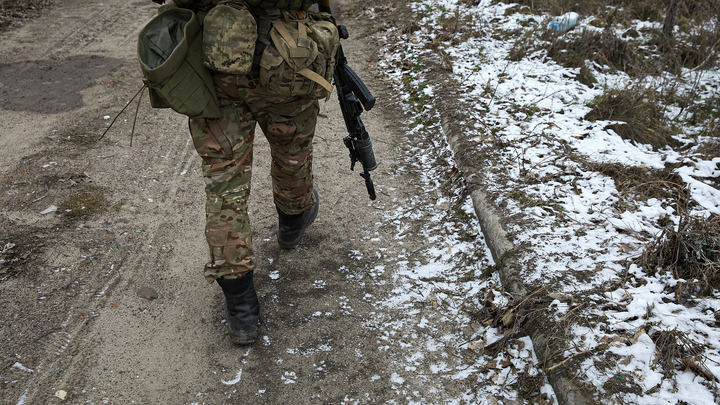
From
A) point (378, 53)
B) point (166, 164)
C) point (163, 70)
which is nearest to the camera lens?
point (163, 70)

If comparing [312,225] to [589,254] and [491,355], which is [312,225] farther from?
[589,254]

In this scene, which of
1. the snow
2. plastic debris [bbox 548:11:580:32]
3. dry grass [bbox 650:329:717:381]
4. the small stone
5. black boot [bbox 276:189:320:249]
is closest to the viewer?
dry grass [bbox 650:329:717:381]

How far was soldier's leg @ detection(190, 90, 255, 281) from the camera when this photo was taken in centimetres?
231

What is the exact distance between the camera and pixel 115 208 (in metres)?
3.50

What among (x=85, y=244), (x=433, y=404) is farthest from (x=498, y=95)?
(x=85, y=244)

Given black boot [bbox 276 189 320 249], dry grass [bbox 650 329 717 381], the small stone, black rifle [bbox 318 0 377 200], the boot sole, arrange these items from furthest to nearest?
1. the boot sole
2. black boot [bbox 276 189 320 249]
3. the small stone
4. black rifle [bbox 318 0 377 200]
5. dry grass [bbox 650 329 717 381]

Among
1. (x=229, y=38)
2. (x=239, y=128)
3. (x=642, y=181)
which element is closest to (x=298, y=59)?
(x=229, y=38)

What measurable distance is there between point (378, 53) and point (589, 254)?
4.66m

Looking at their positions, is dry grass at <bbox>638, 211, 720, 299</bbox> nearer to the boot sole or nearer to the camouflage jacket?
the boot sole

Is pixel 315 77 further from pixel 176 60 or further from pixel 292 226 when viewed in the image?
pixel 292 226

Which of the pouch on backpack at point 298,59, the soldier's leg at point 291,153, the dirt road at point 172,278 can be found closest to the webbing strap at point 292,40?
the pouch on backpack at point 298,59

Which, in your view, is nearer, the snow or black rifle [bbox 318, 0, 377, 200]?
the snow

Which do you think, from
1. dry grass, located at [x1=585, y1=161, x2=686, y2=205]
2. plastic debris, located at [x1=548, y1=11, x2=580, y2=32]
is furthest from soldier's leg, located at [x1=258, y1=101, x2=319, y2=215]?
plastic debris, located at [x1=548, y1=11, x2=580, y2=32]

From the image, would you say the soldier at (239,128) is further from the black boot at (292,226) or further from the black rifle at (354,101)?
the black boot at (292,226)
